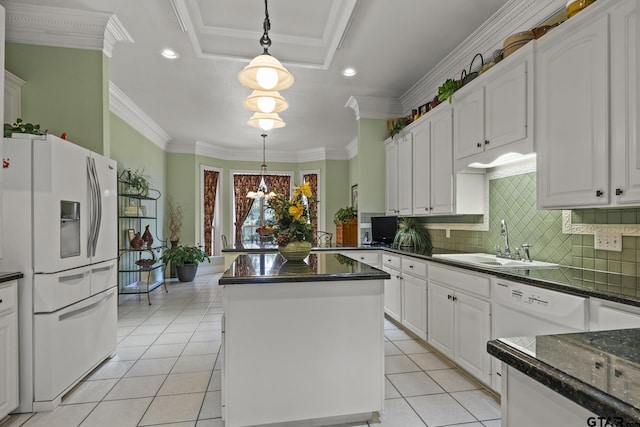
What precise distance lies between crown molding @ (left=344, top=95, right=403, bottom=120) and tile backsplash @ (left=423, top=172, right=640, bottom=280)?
2090mm

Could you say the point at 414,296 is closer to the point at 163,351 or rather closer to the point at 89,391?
the point at 163,351

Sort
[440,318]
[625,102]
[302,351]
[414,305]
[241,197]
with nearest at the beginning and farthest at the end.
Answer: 1. [625,102]
2. [302,351]
3. [440,318]
4. [414,305]
5. [241,197]

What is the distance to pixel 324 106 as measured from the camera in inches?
199

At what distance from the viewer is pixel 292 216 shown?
2.31m

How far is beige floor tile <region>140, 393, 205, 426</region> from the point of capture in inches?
82.3

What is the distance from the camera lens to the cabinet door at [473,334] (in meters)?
2.31

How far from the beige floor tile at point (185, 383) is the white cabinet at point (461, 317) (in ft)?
6.53

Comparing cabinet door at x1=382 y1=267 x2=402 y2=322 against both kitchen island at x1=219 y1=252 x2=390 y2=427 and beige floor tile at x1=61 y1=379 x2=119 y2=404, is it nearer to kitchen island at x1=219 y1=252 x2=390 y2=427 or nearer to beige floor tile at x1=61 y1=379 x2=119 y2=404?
kitchen island at x1=219 y1=252 x2=390 y2=427

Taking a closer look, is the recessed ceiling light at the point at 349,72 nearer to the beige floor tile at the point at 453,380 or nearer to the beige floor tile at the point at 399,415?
the beige floor tile at the point at 453,380

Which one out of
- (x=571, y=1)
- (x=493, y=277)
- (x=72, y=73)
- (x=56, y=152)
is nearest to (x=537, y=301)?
(x=493, y=277)

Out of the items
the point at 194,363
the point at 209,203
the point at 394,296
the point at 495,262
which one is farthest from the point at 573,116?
the point at 209,203

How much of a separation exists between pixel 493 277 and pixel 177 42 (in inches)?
137

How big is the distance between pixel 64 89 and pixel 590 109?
3.91 meters

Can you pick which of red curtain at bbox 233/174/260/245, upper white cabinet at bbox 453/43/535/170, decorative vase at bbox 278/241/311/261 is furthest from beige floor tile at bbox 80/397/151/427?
red curtain at bbox 233/174/260/245
